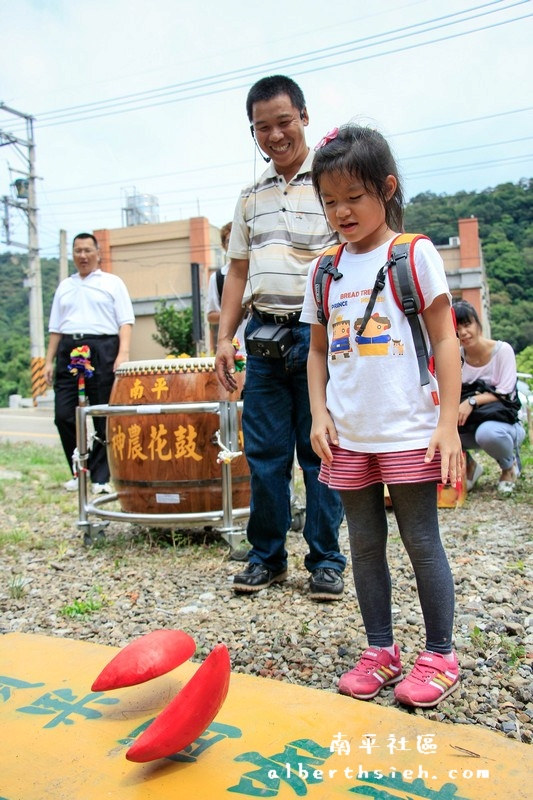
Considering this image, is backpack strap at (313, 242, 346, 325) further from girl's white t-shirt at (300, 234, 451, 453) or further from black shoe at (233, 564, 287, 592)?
black shoe at (233, 564, 287, 592)

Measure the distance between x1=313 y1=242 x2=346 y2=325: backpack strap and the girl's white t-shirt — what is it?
0.24 feet

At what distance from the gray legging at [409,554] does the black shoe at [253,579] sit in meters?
0.85

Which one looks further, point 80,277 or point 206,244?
point 206,244

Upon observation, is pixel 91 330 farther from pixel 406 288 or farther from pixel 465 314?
pixel 406 288

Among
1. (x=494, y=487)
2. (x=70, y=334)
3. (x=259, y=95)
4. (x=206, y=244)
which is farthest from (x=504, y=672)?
(x=206, y=244)

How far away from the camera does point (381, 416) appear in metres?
1.82

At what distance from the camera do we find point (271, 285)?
2.71m

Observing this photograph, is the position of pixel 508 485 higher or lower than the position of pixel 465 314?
lower

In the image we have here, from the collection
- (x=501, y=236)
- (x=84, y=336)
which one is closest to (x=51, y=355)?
(x=84, y=336)

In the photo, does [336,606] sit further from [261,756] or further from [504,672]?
[261,756]

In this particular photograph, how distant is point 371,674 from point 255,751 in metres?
0.43

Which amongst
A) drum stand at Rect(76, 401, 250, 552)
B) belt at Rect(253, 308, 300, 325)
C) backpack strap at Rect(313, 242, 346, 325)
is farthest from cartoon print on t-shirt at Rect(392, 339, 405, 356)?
drum stand at Rect(76, 401, 250, 552)

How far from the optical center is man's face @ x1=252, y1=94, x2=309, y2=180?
2.59 metres

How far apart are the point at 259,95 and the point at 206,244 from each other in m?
27.8
